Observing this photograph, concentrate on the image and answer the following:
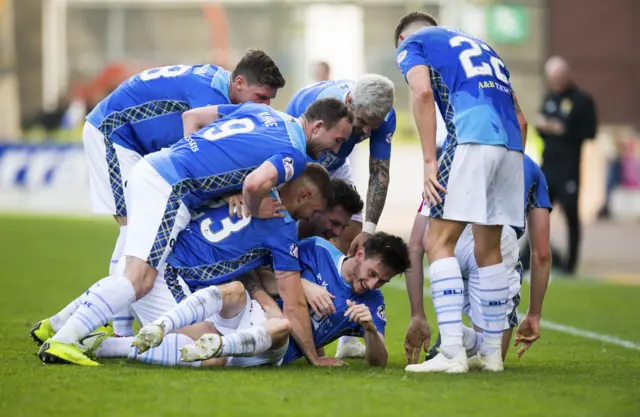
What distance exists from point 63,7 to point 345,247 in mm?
30484

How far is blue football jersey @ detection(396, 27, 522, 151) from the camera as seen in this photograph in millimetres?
6309

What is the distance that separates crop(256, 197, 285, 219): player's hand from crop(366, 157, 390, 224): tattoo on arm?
1.39 meters

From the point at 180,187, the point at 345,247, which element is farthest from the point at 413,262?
the point at 180,187

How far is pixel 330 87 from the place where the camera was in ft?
25.2

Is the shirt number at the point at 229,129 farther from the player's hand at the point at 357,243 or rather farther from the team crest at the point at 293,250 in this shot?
the player's hand at the point at 357,243

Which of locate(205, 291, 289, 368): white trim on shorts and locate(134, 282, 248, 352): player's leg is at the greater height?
locate(134, 282, 248, 352): player's leg

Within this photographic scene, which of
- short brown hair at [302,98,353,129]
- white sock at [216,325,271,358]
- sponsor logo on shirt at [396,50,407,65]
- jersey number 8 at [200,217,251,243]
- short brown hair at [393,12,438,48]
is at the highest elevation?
short brown hair at [393,12,438,48]

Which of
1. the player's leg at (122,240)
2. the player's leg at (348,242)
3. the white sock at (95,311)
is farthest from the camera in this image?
the player's leg at (348,242)

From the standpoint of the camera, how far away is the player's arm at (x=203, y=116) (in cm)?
695

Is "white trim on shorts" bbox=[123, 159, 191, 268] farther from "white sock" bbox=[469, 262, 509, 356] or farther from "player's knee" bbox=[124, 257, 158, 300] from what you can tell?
"white sock" bbox=[469, 262, 509, 356]

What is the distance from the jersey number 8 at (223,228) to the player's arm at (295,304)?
0.33 metres

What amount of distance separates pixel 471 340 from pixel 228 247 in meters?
1.49

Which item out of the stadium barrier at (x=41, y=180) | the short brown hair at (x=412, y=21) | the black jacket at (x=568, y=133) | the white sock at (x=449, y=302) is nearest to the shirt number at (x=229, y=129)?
the white sock at (x=449, y=302)

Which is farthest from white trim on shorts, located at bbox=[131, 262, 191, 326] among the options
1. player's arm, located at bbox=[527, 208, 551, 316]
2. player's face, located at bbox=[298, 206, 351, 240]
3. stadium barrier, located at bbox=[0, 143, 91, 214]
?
stadium barrier, located at bbox=[0, 143, 91, 214]
